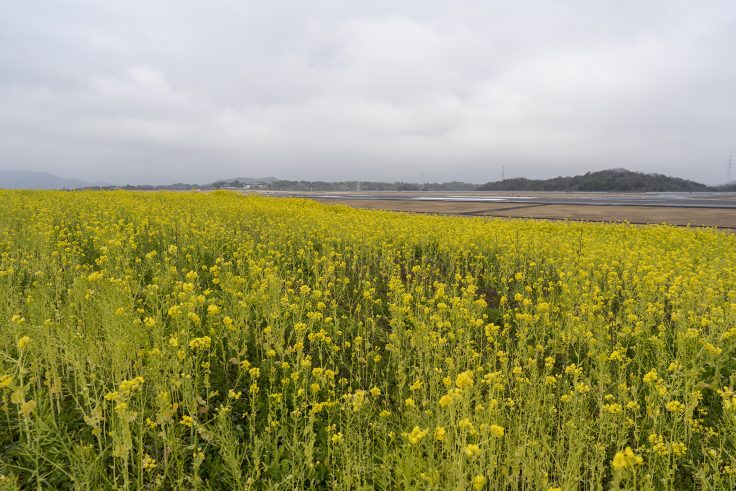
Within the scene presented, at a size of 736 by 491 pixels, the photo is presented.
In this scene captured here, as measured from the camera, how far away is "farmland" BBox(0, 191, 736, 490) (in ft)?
10.0

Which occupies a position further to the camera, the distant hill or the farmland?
the distant hill

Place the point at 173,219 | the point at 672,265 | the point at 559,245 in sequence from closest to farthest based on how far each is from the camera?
the point at 672,265 → the point at 559,245 → the point at 173,219

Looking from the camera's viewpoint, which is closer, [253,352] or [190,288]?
[190,288]

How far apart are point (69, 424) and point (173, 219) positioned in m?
9.44

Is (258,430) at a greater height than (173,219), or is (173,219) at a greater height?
(173,219)

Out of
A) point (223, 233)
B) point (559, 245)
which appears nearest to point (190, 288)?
point (223, 233)

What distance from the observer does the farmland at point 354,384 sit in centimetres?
305

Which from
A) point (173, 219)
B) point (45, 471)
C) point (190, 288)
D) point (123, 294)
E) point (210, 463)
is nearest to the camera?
point (45, 471)

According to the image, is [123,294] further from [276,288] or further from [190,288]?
[276,288]

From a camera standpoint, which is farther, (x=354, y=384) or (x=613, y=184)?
(x=613, y=184)

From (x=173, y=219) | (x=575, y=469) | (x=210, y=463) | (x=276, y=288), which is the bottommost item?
(x=210, y=463)

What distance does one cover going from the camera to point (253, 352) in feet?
17.4

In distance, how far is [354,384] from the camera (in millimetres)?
Answer: 4832

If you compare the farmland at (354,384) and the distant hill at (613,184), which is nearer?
the farmland at (354,384)
